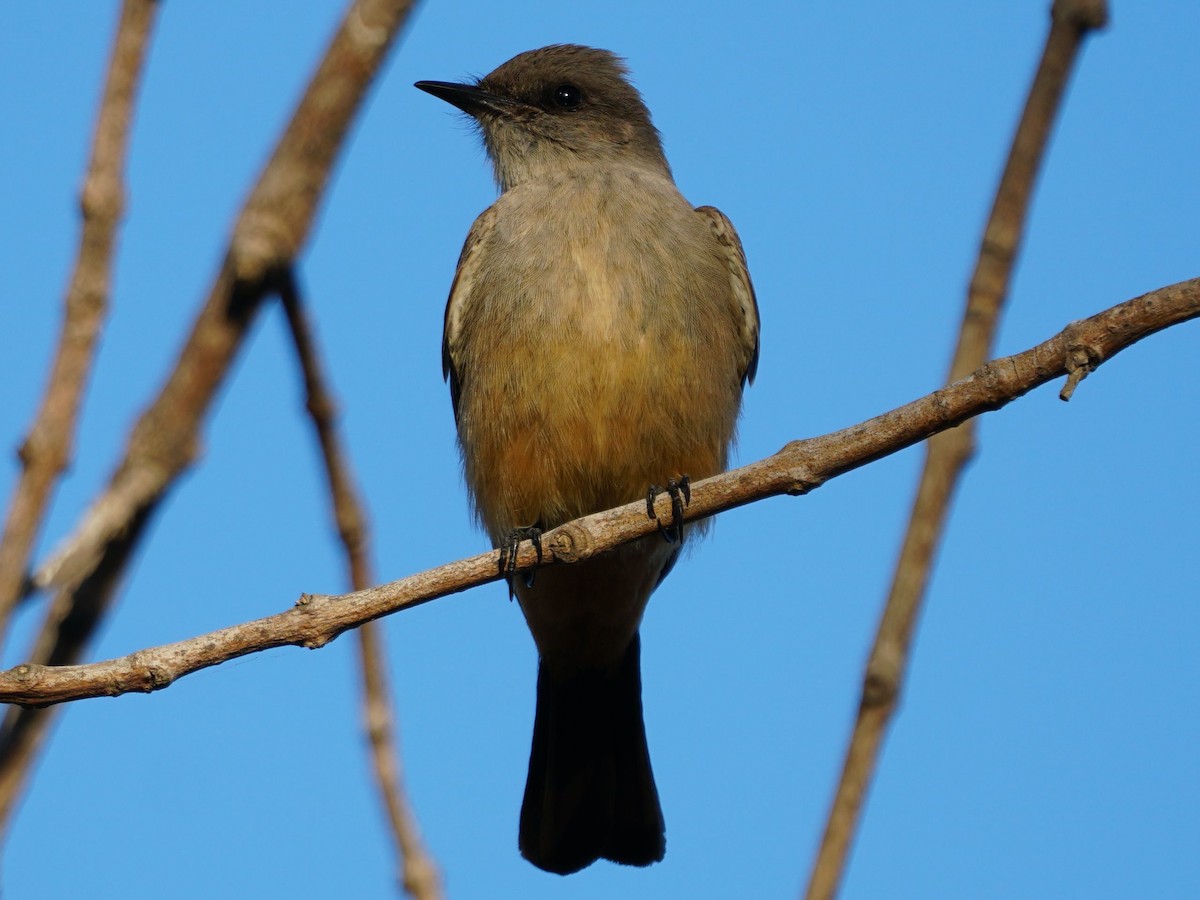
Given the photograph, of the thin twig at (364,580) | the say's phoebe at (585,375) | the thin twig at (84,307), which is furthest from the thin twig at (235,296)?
the say's phoebe at (585,375)

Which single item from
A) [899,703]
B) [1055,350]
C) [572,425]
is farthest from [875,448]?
[572,425]

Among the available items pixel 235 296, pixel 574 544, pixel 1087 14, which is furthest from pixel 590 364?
pixel 235 296

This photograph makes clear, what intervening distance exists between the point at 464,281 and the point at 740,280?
157 centimetres

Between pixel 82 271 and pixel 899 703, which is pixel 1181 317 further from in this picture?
pixel 82 271

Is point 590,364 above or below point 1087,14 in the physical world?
above

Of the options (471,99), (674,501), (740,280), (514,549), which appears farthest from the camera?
(471,99)

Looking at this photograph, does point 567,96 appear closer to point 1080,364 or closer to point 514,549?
point 514,549

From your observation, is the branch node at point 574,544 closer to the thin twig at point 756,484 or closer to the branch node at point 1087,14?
the thin twig at point 756,484

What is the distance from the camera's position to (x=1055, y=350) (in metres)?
3.95

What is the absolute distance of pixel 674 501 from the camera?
606 centimetres

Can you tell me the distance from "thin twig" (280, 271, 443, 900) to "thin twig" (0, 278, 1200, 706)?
0.68 ft

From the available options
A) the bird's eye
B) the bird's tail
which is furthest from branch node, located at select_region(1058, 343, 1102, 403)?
the bird's eye

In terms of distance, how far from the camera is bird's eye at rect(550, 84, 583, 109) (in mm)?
8719

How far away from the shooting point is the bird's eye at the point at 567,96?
28.6ft
